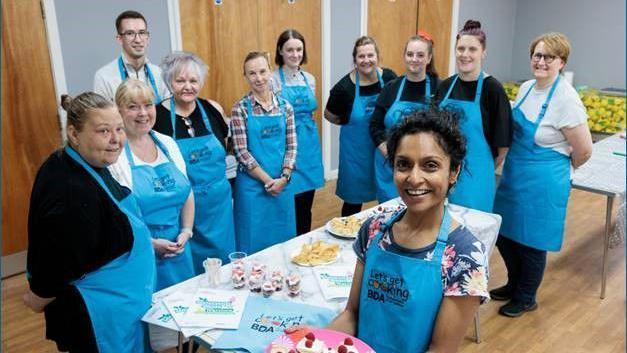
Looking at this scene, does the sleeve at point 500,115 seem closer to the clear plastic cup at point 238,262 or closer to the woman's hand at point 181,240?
the clear plastic cup at point 238,262

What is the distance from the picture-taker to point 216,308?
1.71m

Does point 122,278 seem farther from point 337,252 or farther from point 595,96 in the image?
point 595,96

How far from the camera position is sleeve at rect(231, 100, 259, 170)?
9.52 feet

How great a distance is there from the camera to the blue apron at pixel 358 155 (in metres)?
3.46

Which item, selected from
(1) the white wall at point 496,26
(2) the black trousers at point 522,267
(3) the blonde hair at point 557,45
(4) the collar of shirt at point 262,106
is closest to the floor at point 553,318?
(2) the black trousers at point 522,267

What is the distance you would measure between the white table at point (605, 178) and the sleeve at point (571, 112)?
0.42 m

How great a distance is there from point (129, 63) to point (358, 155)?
5.12 ft

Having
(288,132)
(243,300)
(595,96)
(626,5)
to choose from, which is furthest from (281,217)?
(595,96)

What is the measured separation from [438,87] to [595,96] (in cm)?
333

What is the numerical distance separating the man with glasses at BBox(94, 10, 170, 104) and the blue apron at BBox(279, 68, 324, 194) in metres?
0.81

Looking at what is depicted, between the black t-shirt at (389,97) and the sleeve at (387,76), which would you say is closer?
the black t-shirt at (389,97)

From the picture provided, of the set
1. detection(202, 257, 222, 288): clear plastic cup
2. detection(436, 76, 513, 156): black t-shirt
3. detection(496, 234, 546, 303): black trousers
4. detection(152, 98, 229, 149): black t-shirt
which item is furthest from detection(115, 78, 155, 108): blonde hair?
detection(496, 234, 546, 303): black trousers

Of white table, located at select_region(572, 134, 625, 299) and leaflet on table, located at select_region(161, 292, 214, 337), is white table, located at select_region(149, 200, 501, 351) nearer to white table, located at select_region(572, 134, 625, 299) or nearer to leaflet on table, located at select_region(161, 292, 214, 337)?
leaflet on table, located at select_region(161, 292, 214, 337)

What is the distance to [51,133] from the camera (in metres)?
3.49
